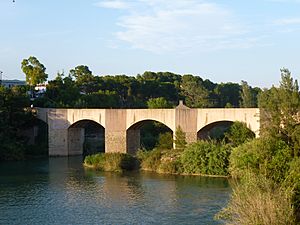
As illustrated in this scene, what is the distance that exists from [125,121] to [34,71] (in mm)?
18683

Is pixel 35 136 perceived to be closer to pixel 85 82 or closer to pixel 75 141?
pixel 75 141

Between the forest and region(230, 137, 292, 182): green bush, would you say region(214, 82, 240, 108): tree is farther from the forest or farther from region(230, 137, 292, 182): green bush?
region(230, 137, 292, 182): green bush

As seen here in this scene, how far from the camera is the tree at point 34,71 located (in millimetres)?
48656

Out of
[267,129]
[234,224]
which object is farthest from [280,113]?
[234,224]

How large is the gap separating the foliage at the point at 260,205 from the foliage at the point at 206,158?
12118mm

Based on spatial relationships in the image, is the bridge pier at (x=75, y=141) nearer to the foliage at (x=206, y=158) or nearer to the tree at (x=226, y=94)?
the foliage at (x=206, y=158)

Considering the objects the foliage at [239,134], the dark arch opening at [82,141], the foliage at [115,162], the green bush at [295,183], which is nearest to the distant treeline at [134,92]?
the dark arch opening at [82,141]

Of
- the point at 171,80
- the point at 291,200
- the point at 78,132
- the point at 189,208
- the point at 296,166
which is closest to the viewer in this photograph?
the point at 291,200

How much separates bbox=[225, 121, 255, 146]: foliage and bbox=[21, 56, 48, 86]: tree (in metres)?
25.8

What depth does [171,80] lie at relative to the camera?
69.2m

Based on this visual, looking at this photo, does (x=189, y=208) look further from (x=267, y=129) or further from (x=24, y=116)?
(x=24, y=116)

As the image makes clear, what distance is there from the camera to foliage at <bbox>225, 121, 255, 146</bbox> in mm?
27234

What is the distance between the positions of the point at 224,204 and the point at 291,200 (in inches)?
214

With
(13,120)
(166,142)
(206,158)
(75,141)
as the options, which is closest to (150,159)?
(166,142)
